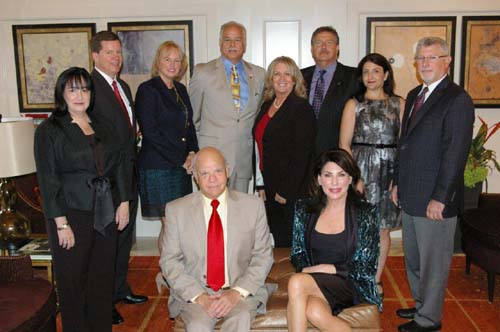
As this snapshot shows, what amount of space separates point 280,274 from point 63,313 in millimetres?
1225

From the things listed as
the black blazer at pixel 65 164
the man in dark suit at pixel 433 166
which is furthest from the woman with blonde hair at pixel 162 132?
the man in dark suit at pixel 433 166

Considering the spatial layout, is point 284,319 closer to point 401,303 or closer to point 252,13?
point 401,303

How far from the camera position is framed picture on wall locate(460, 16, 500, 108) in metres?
4.69

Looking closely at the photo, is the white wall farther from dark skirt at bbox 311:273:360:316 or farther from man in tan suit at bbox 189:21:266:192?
dark skirt at bbox 311:273:360:316

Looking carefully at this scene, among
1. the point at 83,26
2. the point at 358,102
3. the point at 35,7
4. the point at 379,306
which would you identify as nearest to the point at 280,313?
the point at 379,306

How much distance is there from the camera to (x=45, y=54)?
491 centimetres

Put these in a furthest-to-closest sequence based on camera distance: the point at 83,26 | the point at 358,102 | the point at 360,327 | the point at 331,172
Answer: the point at 83,26 < the point at 358,102 < the point at 331,172 < the point at 360,327

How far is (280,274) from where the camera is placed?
10.1 feet

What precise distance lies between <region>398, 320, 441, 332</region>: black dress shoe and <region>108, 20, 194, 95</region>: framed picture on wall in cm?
295

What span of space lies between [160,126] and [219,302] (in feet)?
4.79

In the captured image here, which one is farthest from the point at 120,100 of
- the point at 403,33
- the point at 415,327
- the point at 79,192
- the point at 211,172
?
the point at 403,33

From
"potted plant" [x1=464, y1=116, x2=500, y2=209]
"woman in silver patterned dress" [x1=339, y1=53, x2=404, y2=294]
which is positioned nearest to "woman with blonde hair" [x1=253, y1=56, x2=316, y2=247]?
"woman in silver patterned dress" [x1=339, y1=53, x2=404, y2=294]

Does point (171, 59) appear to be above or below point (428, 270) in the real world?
above

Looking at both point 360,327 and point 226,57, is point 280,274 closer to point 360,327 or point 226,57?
point 360,327
